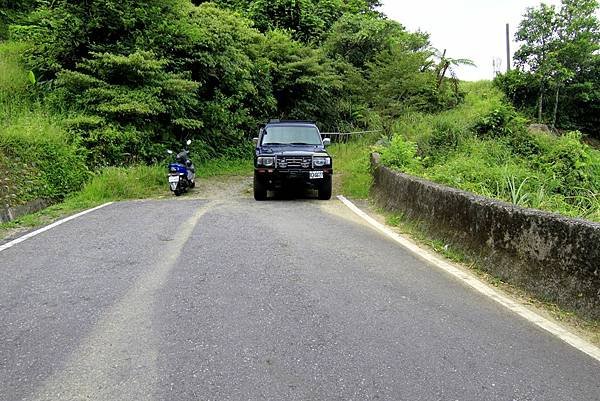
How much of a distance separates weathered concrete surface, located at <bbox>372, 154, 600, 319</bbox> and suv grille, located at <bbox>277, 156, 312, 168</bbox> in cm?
405

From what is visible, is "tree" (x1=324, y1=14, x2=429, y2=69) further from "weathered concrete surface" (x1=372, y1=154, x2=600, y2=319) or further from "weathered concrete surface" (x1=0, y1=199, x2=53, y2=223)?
"weathered concrete surface" (x1=372, y1=154, x2=600, y2=319)

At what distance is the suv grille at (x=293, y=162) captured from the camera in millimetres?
11047

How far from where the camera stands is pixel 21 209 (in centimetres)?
936

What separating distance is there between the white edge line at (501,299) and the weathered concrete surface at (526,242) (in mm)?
309

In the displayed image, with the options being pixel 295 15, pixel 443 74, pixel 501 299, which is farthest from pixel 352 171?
pixel 295 15

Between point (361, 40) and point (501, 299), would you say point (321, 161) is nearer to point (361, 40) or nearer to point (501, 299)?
point (501, 299)

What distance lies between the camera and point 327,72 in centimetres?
2336

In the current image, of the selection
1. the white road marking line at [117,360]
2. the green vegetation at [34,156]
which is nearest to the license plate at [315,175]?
the green vegetation at [34,156]

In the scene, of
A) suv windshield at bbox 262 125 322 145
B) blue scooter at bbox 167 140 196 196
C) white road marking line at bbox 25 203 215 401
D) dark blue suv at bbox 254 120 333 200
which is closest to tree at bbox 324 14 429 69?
suv windshield at bbox 262 125 322 145

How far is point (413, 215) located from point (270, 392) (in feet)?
18.6

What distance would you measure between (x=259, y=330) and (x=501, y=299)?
2.41 meters

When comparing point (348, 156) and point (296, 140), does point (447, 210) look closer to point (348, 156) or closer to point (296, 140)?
point (296, 140)

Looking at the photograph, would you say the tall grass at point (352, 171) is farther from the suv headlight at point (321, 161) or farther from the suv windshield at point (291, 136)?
the suv windshield at point (291, 136)

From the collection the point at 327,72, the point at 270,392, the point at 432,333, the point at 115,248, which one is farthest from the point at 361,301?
the point at 327,72
